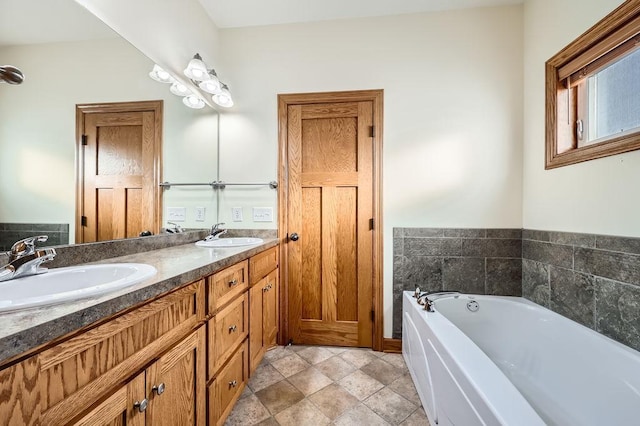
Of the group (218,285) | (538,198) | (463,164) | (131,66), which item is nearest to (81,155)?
(131,66)

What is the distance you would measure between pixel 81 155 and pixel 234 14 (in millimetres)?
1627

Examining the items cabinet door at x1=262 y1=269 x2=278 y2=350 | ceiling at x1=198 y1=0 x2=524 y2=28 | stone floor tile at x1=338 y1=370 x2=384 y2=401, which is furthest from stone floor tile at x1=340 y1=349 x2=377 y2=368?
ceiling at x1=198 y1=0 x2=524 y2=28

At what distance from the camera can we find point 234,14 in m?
2.04

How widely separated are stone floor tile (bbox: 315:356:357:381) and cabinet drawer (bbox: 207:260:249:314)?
0.83 meters

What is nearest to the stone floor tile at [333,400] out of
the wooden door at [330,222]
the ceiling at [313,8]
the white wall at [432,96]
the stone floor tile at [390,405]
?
the stone floor tile at [390,405]

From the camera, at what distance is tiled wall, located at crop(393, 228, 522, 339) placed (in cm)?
190

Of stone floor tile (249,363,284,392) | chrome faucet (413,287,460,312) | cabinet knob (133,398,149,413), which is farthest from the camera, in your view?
stone floor tile (249,363,284,392)

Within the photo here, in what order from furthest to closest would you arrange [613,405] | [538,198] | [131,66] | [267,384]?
[538,198] → [267,384] → [131,66] → [613,405]

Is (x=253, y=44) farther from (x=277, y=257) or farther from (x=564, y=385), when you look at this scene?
(x=564, y=385)

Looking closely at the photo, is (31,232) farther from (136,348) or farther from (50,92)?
(136,348)

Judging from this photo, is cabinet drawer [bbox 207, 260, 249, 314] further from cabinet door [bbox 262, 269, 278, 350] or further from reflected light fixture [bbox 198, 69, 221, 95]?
reflected light fixture [bbox 198, 69, 221, 95]

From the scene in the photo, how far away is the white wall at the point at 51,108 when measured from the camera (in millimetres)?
904

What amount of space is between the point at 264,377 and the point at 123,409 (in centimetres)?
113

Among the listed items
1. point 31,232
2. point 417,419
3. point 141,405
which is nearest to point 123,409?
point 141,405
